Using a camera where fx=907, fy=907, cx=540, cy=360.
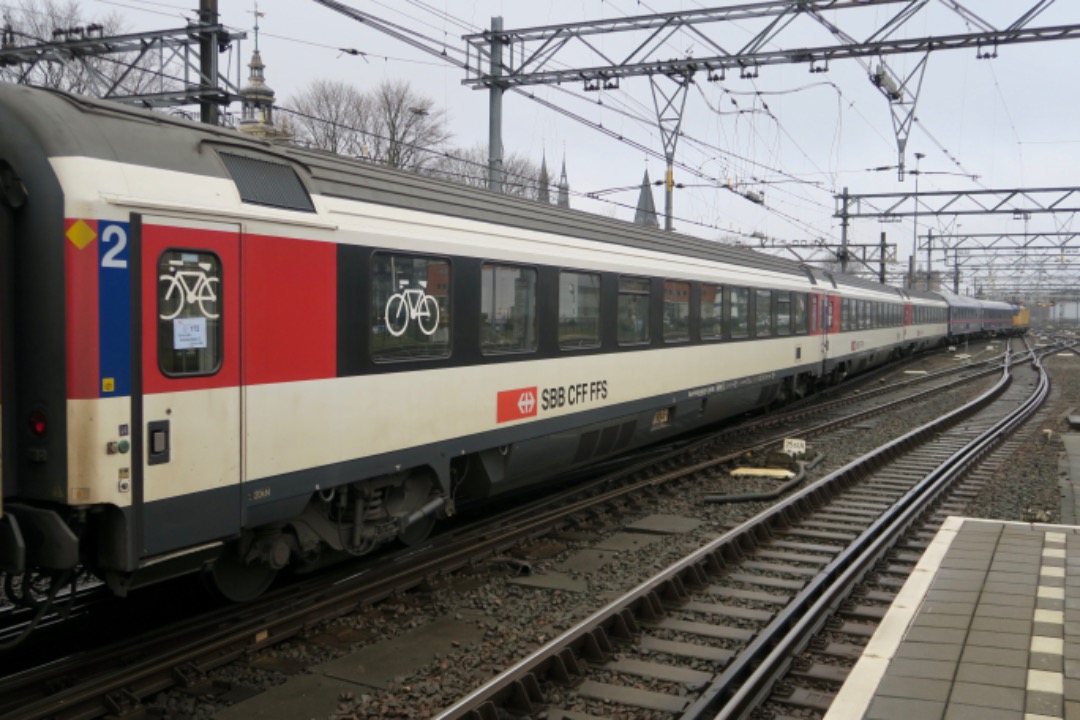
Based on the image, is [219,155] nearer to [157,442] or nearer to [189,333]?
[189,333]

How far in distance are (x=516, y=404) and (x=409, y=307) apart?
1.96m

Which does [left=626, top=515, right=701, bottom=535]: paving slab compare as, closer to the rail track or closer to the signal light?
the rail track

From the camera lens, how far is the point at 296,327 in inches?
248

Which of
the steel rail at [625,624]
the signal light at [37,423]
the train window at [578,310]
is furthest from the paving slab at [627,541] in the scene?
the signal light at [37,423]

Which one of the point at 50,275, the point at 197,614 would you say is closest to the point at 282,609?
the point at 197,614

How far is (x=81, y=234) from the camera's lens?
4.94m

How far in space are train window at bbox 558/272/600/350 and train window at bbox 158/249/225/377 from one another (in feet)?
15.4

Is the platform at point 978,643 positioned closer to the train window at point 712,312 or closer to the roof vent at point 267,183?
the roof vent at point 267,183

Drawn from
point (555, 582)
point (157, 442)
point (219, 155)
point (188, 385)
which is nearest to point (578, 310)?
point (555, 582)

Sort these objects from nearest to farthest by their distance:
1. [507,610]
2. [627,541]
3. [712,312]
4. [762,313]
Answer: [507,610], [627,541], [712,312], [762,313]

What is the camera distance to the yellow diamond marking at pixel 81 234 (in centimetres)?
492

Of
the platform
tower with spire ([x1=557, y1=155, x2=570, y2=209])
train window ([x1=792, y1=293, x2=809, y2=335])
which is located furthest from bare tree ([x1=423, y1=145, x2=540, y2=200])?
the platform

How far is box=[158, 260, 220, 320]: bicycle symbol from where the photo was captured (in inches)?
212

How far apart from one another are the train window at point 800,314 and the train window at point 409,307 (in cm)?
1264
